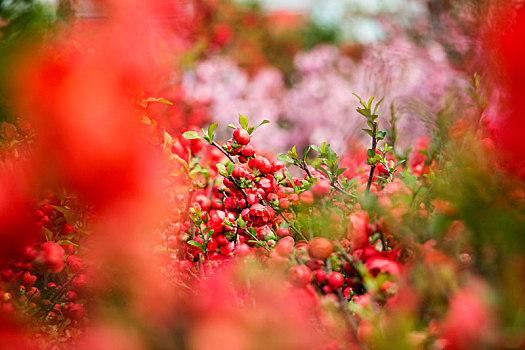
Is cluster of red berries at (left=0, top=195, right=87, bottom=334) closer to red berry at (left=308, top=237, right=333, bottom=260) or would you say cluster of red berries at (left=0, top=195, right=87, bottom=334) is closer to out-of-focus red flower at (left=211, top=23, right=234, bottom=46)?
red berry at (left=308, top=237, right=333, bottom=260)

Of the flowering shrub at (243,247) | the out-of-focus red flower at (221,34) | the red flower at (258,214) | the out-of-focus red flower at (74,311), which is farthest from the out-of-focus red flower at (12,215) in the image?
the out-of-focus red flower at (221,34)

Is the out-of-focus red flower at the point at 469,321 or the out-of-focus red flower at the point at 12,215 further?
the out-of-focus red flower at the point at 12,215

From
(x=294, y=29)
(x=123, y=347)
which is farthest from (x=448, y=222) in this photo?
(x=294, y=29)

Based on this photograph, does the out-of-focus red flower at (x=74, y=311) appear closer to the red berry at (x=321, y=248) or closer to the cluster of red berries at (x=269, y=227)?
the cluster of red berries at (x=269, y=227)

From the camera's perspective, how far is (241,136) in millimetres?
519

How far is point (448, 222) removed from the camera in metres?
0.31

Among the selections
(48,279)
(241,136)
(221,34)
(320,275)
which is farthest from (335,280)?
(221,34)

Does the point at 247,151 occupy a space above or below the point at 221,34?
below

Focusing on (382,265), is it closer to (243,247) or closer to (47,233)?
(243,247)

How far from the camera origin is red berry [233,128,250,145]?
51 cm

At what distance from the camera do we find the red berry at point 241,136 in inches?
20.2

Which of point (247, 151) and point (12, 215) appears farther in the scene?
point (247, 151)

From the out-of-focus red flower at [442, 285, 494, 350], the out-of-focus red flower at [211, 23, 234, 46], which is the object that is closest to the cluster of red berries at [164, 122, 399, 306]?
the out-of-focus red flower at [442, 285, 494, 350]

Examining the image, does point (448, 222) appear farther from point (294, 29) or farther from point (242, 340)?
point (294, 29)
